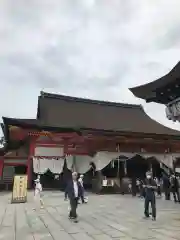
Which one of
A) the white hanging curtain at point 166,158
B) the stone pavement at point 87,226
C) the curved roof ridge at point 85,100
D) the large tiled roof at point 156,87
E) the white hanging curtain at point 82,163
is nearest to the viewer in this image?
the stone pavement at point 87,226

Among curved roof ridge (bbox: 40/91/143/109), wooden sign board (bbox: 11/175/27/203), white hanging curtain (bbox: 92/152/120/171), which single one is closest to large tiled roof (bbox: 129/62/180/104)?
wooden sign board (bbox: 11/175/27/203)

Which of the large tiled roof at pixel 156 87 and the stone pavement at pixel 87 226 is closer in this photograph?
the stone pavement at pixel 87 226

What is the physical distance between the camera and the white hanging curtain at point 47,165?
2022 cm

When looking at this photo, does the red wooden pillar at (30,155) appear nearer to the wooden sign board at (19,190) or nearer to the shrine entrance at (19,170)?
the shrine entrance at (19,170)

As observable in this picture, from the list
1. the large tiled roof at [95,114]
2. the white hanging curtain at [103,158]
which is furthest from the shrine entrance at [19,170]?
the white hanging curtain at [103,158]

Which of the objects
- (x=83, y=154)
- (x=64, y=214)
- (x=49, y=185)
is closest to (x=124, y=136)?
(x=83, y=154)

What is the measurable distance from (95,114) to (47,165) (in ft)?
36.2

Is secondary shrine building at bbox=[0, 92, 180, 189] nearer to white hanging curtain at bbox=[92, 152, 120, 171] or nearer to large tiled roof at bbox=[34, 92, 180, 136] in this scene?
white hanging curtain at bbox=[92, 152, 120, 171]

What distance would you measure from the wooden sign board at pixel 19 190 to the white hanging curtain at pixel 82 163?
748cm

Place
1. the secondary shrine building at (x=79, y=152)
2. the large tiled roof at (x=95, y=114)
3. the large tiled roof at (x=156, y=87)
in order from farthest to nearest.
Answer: the large tiled roof at (x=95, y=114)
the secondary shrine building at (x=79, y=152)
the large tiled roof at (x=156, y=87)

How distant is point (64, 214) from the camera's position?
1040cm

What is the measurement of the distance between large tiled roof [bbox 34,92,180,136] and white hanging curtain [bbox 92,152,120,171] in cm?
501

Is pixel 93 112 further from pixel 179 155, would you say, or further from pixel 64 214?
pixel 64 214

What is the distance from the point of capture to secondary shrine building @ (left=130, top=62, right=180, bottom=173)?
7.53 m
